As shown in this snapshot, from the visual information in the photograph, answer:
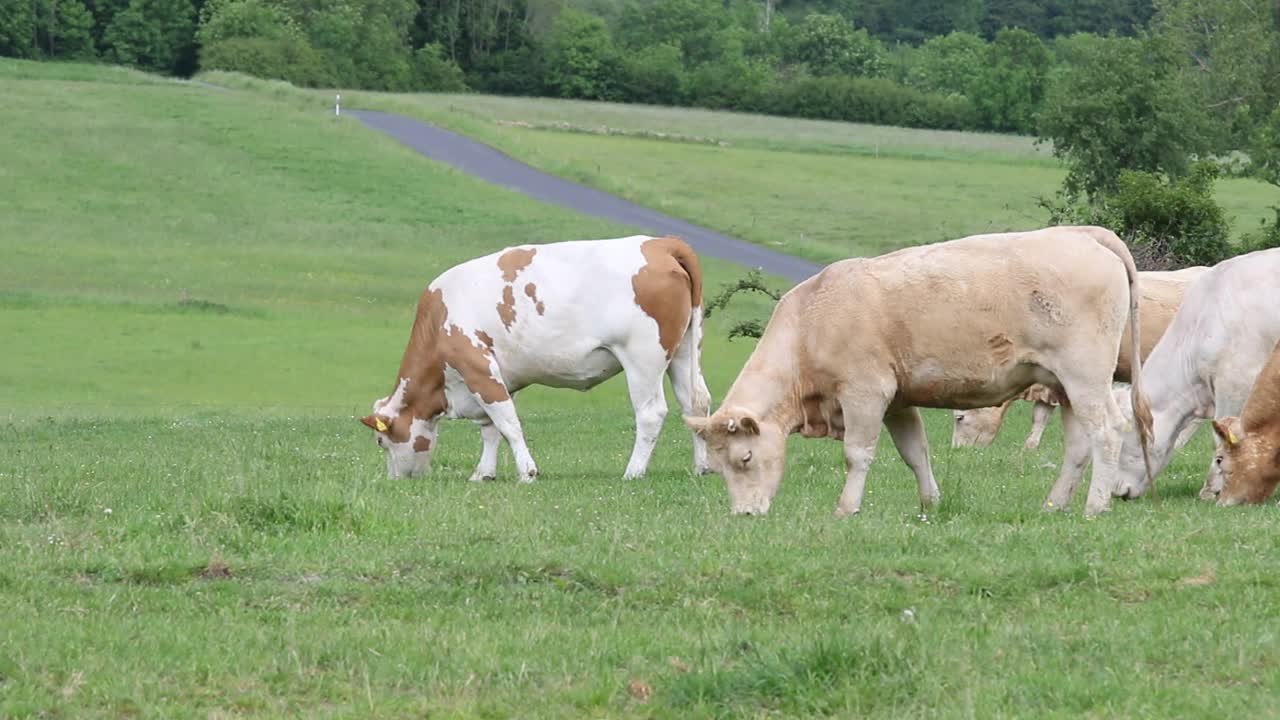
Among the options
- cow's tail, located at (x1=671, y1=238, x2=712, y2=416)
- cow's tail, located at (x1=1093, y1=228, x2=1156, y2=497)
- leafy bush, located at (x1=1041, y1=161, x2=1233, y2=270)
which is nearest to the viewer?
cow's tail, located at (x1=1093, y1=228, x2=1156, y2=497)

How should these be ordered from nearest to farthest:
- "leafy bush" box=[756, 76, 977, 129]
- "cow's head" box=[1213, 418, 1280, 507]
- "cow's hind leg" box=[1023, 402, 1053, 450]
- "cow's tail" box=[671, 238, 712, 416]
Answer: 1. "cow's head" box=[1213, 418, 1280, 507]
2. "cow's tail" box=[671, 238, 712, 416]
3. "cow's hind leg" box=[1023, 402, 1053, 450]
4. "leafy bush" box=[756, 76, 977, 129]

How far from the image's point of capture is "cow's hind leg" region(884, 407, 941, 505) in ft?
45.4

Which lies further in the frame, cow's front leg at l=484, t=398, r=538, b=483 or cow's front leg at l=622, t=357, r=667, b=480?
cow's front leg at l=622, t=357, r=667, b=480

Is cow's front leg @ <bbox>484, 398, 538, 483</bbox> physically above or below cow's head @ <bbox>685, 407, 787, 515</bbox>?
below

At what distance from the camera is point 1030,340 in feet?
41.9

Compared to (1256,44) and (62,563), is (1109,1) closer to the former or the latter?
(1256,44)

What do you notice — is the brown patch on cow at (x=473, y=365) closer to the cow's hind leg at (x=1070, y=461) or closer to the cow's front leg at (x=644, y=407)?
the cow's front leg at (x=644, y=407)

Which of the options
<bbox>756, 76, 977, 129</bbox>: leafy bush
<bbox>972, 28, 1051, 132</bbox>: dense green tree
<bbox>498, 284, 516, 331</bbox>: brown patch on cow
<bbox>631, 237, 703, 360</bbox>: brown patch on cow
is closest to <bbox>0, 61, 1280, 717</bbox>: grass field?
<bbox>631, 237, 703, 360</bbox>: brown patch on cow

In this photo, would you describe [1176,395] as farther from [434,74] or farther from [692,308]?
[434,74]

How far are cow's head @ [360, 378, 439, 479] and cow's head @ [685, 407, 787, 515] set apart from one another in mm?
5380

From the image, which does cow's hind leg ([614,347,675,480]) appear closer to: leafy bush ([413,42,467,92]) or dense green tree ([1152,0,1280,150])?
dense green tree ([1152,0,1280,150])

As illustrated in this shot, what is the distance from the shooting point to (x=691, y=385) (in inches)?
705

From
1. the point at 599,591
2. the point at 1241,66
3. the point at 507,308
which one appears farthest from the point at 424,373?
the point at 1241,66

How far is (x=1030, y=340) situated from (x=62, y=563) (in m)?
6.79
